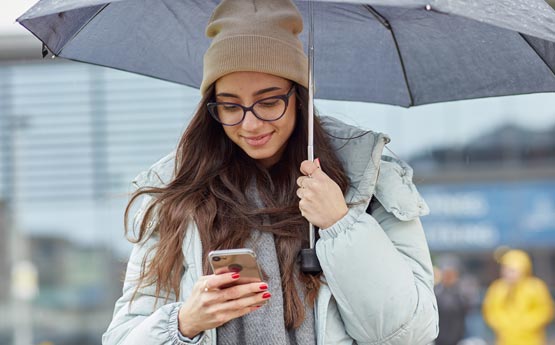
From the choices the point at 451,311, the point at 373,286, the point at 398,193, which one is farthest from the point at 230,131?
the point at 451,311

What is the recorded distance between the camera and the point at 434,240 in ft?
63.0

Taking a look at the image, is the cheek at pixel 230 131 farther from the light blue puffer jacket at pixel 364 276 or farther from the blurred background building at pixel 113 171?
the blurred background building at pixel 113 171

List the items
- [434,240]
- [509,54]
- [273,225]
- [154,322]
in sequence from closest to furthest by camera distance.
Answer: [154,322] < [273,225] < [509,54] < [434,240]

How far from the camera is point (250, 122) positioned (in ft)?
9.63

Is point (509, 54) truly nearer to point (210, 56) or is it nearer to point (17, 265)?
point (210, 56)

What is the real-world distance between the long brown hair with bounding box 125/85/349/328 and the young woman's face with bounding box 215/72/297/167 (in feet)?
0.29

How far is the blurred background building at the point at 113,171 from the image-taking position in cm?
1922

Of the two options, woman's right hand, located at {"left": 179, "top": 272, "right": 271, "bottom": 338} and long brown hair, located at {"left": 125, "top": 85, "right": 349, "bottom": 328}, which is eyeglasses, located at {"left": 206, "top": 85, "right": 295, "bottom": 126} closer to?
long brown hair, located at {"left": 125, "top": 85, "right": 349, "bottom": 328}

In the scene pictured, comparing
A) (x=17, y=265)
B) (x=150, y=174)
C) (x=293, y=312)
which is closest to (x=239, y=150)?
(x=150, y=174)

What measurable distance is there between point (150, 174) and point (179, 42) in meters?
0.82

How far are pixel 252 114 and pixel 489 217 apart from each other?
657 inches

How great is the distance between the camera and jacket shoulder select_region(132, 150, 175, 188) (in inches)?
122

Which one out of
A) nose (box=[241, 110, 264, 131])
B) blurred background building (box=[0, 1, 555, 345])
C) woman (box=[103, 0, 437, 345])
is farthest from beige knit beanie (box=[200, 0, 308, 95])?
blurred background building (box=[0, 1, 555, 345])

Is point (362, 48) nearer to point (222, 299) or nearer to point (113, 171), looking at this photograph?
point (222, 299)
